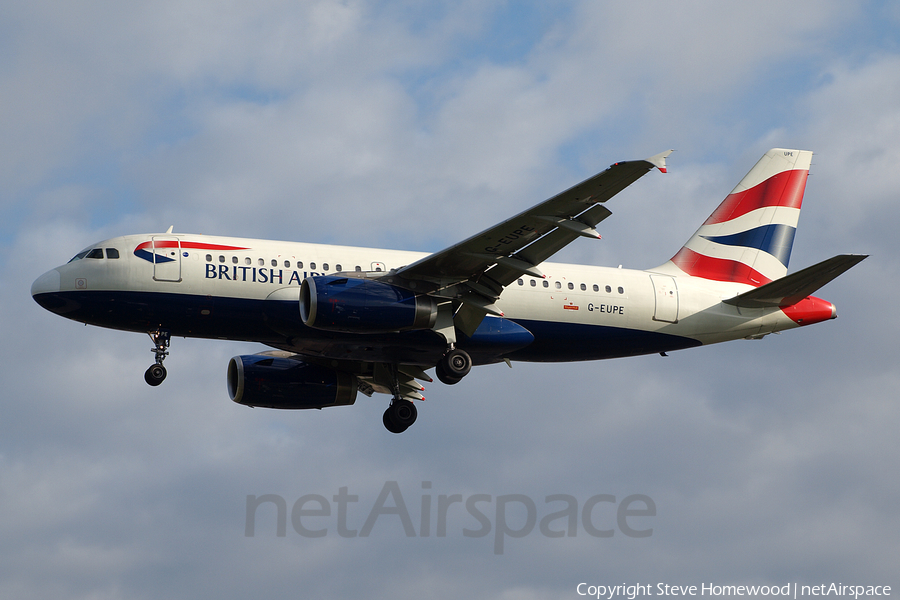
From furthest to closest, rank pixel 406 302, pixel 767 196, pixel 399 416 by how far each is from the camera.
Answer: pixel 767 196 → pixel 399 416 → pixel 406 302

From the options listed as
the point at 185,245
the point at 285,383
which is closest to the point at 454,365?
the point at 285,383

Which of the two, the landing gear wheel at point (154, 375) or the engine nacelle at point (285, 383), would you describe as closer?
the landing gear wheel at point (154, 375)

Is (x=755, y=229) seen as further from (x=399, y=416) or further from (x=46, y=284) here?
(x=46, y=284)

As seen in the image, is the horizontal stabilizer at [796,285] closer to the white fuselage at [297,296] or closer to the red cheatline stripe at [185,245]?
the white fuselage at [297,296]

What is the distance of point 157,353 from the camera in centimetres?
3266

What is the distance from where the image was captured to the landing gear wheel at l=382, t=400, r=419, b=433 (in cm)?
3744

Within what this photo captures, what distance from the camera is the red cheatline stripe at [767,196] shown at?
40844mm

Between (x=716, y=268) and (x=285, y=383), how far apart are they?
15.8m

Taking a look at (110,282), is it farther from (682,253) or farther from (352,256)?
(682,253)

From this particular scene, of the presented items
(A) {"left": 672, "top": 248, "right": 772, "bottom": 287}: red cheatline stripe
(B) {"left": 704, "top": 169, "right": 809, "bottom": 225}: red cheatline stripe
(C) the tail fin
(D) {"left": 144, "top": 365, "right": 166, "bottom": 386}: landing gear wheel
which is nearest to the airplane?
(D) {"left": 144, "top": 365, "right": 166, "bottom": 386}: landing gear wheel

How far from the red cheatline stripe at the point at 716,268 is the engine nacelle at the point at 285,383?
12557 millimetres

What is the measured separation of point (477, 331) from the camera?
110ft

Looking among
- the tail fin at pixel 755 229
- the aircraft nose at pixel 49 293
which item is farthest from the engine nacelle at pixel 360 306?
the tail fin at pixel 755 229

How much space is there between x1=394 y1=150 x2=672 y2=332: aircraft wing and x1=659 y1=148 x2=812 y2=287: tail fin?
876 cm
